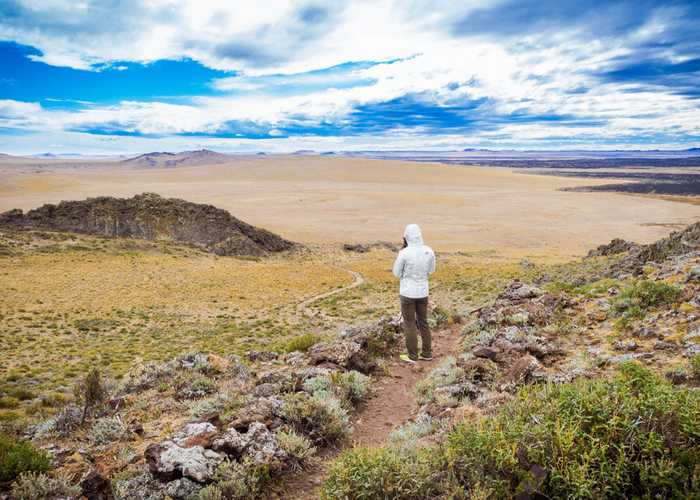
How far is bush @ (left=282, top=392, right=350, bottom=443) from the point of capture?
17.2 ft

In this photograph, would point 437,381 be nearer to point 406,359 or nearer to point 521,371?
point 521,371

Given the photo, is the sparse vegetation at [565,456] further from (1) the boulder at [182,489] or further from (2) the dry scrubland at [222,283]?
(2) the dry scrubland at [222,283]

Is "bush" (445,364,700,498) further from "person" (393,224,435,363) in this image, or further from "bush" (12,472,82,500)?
"person" (393,224,435,363)

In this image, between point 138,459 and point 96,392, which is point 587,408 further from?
point 96,392

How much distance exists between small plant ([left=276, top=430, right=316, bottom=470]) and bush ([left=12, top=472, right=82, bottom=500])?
1.81 meters

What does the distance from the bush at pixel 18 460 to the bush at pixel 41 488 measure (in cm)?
13

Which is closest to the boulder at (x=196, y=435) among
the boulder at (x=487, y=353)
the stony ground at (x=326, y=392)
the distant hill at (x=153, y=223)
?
the stony ground at (x=326, y=392)

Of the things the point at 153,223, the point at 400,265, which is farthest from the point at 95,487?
the point at 153,223

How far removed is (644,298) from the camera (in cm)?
827

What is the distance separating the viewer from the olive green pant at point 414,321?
316 inches

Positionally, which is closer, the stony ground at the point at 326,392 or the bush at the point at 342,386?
the stony ground at the point at 326,392

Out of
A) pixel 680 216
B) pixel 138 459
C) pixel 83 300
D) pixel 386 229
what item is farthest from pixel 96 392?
pixel 680 216

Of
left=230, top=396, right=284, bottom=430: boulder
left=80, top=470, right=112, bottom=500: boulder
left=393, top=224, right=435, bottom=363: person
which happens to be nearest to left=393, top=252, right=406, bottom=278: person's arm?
left=393, top=224, right=435, bottom=363: person

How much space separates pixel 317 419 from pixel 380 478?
2.00 meters
